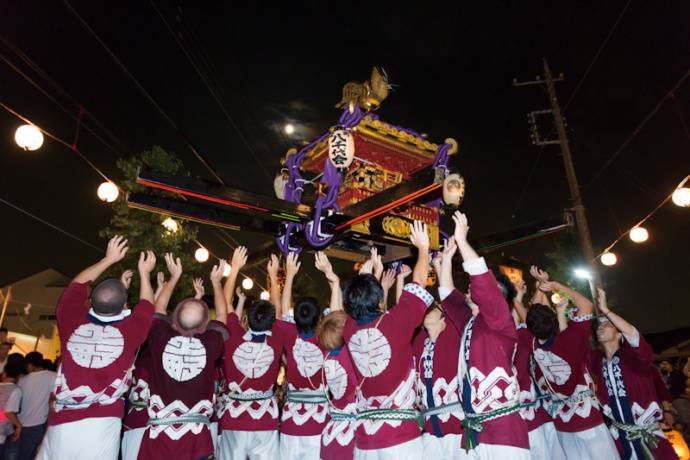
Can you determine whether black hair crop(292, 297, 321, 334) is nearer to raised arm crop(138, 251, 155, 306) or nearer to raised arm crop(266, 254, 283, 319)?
raised arm crop(266, 254, 283, 319)

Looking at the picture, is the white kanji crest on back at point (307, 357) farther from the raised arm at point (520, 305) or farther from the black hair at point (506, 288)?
the raised arm at point (520, 305)

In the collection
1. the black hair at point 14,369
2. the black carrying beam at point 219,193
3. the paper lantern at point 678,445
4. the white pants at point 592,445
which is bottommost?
the paper lantern at point 678,445

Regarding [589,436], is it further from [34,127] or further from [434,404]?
[34,127]

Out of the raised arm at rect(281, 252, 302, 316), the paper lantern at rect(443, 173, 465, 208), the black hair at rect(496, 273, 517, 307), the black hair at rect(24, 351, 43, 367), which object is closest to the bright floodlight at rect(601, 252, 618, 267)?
the paper lantern at rect(443, 173, 465, 208)

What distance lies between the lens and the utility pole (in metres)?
11.0

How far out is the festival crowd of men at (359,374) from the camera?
280cm

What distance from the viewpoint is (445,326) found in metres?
3.80

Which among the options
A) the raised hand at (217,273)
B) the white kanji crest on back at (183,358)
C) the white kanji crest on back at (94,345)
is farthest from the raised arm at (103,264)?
the raised hand at (217,273)

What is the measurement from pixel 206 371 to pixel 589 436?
3.92m

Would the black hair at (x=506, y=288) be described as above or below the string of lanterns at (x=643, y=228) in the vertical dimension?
below

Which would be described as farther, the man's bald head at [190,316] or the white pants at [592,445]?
the white pants at [592,445]

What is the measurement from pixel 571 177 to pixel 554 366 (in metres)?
9.78

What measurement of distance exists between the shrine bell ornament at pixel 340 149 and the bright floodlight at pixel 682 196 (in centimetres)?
599

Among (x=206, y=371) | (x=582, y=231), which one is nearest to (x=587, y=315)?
(x=206, y=371)
